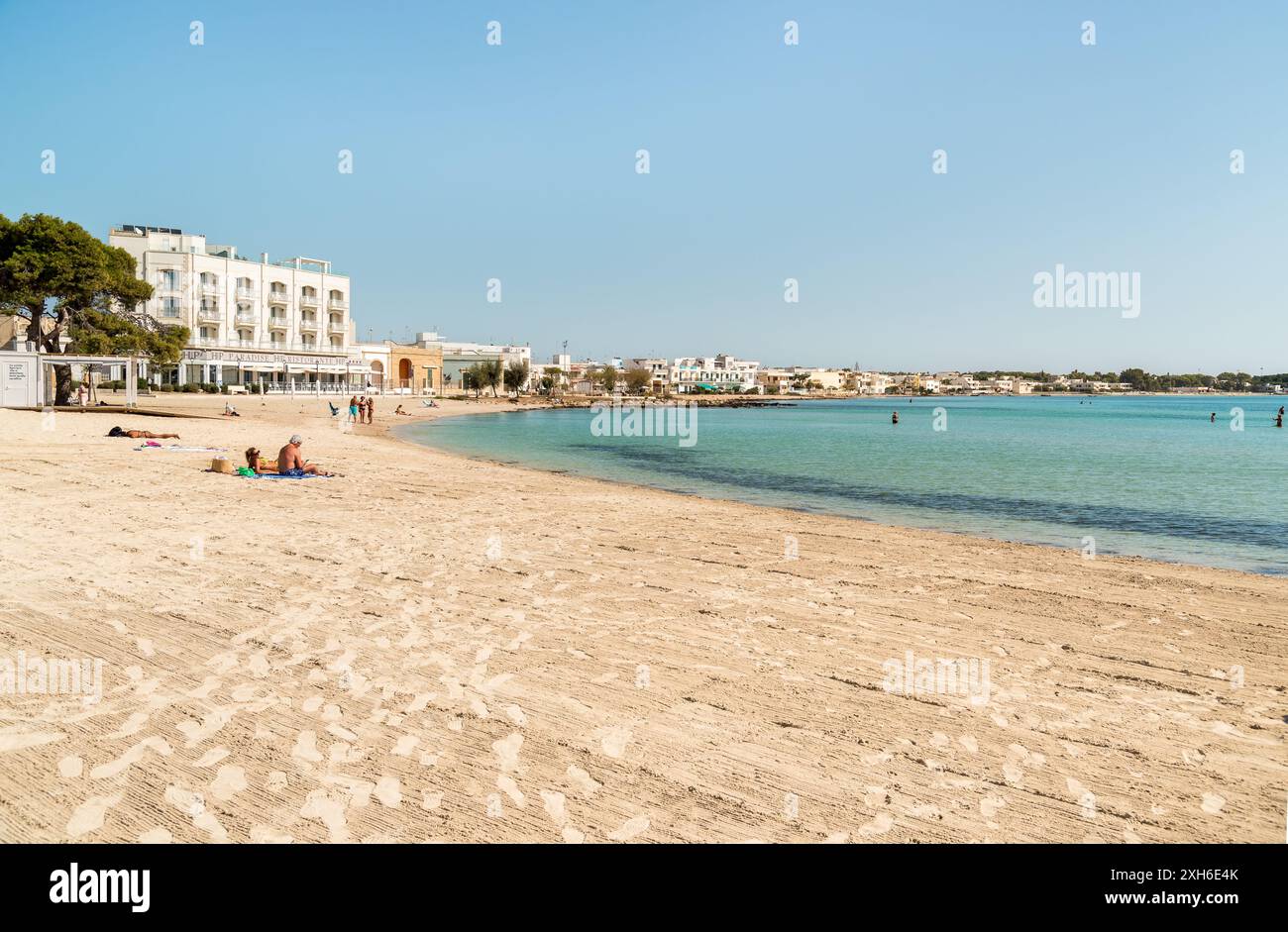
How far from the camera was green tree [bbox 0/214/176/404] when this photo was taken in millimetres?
34188

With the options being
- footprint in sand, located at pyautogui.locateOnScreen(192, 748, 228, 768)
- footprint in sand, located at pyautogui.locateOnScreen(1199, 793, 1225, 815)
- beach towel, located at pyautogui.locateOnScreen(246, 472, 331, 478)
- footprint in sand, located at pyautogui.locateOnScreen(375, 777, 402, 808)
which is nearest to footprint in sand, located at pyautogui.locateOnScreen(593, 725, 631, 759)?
footprint in sand, located at pyautogui.locateOnScreen(375, 777, 402, 808)

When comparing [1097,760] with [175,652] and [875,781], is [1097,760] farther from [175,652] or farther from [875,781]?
[175,652]

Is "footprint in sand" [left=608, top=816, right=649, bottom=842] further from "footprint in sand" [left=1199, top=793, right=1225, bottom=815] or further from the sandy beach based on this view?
"footprint in sand" [left=1199, top=793, right=1225, bottom=815]

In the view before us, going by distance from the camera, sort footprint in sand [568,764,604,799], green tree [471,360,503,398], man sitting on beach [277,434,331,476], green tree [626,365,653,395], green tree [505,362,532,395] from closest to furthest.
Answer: footprint in sand [568,764,604,799]
man sitting on beach [277,434,331,476]
green tree [471,360,503,398]
green tree [505,362,532,395]
green tree [626,365,653,395]

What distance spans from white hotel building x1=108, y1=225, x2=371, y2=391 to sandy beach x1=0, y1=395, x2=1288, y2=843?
220ft

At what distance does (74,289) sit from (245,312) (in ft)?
132

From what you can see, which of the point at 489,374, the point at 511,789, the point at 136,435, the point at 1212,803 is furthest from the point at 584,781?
the point at 489,374

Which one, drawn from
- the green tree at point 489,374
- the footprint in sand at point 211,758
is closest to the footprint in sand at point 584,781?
the footprint in sand at point 211,758

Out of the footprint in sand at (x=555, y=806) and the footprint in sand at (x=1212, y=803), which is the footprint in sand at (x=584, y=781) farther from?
the footprint in sand at (x=1212, y=803)

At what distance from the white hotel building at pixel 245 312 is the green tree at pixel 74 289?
1217 inches

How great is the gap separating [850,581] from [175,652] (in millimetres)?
7417

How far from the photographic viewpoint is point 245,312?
73312 mm

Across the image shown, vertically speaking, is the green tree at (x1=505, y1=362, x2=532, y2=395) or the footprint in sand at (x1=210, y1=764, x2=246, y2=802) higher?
the green tree at (x1=505, y1=362, x2=532, y2=395)

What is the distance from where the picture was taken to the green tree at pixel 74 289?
1346 inches
